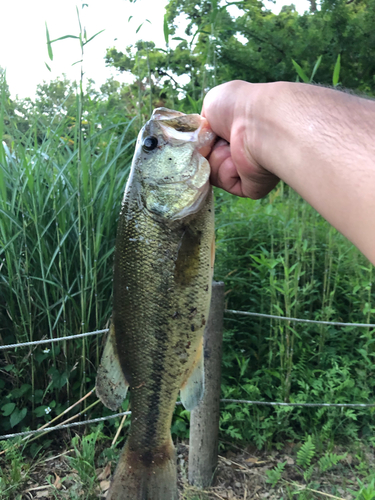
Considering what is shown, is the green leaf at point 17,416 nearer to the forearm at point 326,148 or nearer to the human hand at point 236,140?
the human hand at point 236,140

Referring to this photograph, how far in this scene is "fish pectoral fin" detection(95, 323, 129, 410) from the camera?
1.21m

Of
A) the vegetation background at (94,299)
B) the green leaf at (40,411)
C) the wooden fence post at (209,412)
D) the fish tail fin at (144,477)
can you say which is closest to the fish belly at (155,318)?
the fish tail fin at (144,477)

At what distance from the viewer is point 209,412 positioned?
2.14 m

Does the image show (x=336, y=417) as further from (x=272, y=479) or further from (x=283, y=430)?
(x=272, y=479)

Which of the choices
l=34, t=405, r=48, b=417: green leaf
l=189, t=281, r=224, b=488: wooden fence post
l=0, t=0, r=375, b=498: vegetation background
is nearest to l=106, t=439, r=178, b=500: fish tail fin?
l=189, t=281, r=224, b=488: wooden fence post

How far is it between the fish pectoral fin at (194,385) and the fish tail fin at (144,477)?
8.7 inches

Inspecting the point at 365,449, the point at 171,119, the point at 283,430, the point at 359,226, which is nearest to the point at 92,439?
the point at 283,430

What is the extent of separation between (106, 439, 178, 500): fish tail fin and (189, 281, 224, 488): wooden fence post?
2.61ft

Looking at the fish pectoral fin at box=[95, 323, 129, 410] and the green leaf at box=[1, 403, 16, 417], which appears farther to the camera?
the green leaf at box=[1, 403, 16, 417]

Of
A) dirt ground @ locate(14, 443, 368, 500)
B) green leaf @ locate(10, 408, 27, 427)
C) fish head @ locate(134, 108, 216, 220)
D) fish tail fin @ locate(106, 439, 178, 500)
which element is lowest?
dirt ground @ locate(14, 443, 368, 500)

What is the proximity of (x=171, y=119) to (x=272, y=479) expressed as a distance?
2075 mm

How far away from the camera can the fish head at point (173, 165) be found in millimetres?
1224

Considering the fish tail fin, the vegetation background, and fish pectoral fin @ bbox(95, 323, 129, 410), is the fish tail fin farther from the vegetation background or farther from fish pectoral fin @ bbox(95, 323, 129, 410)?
the vegetation background

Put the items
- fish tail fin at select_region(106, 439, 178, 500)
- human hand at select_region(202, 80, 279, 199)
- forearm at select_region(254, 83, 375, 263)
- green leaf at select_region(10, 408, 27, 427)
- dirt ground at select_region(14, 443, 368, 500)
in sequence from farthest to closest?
green leaf at select_region(10, 408, 27, 427), dirt ground at select_region(14, 443, 368, 500), fish tail fin at select_region(106, 439, 178, 500), human hand at select_region(202, 80, 279, 199), forearm at select_region(254, 83, 375, 263)
